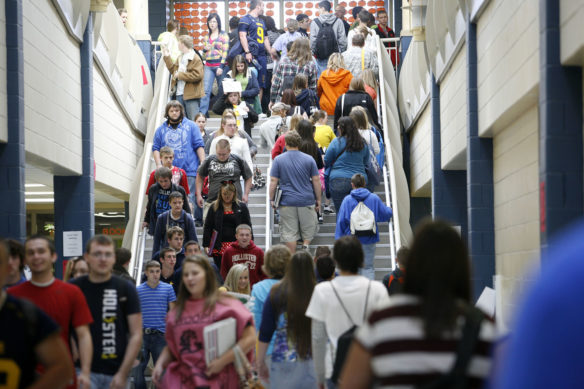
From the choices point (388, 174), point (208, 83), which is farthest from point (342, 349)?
point (208, 83)

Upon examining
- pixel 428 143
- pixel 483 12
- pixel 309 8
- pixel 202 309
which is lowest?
pixel 202 309

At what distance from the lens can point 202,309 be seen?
5.46 meters

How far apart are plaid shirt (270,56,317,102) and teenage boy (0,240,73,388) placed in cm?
1298

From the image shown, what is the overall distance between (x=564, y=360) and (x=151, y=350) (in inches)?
310

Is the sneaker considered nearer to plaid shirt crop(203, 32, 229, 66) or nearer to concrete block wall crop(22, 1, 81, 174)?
concrete block wall crop(22, 1, 81, 174)

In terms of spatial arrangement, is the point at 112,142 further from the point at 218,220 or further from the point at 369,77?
the point at 218,220

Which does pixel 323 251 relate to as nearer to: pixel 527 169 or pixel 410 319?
pixel 527 169

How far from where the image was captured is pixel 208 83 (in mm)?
17219

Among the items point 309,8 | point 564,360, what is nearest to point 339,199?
point 564,360

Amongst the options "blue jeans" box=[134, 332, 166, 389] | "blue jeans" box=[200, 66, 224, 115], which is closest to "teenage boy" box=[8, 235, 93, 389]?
"blue jeans" box=[134, 332, 166, 389]

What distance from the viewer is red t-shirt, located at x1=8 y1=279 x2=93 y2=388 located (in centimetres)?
515

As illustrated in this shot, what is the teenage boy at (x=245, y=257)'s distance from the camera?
9469 millimetres

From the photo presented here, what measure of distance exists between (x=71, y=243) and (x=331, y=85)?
18.5ft

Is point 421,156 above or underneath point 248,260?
above
